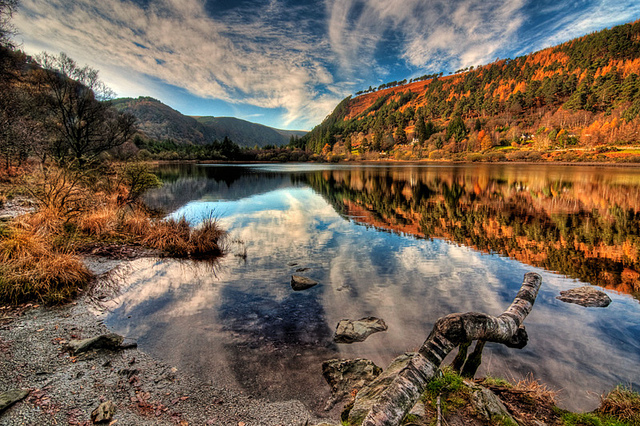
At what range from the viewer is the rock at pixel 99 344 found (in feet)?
17.4

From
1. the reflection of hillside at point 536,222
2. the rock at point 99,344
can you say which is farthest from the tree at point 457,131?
the rock at point 99,344

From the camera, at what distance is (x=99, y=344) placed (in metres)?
5.49

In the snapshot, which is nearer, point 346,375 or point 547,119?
point 346,375

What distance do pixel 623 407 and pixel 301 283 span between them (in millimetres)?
7317

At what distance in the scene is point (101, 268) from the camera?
1003 cm

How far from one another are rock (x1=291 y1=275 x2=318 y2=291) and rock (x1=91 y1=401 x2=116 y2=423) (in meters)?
5.58

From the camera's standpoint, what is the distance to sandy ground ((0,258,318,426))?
383 centimetres

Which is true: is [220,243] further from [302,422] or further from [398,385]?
[398,385]

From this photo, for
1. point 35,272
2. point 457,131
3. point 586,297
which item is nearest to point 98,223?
point 35,272

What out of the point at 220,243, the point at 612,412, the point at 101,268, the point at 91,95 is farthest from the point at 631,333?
the point at 91,95

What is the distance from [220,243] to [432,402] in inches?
494

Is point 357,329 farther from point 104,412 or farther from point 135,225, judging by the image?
point 135,225

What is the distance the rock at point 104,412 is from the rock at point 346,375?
3.16 m

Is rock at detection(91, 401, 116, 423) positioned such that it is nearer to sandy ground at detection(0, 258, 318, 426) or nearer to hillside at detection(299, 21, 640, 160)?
sandy ground at detection(0, 258, 318, 426)
